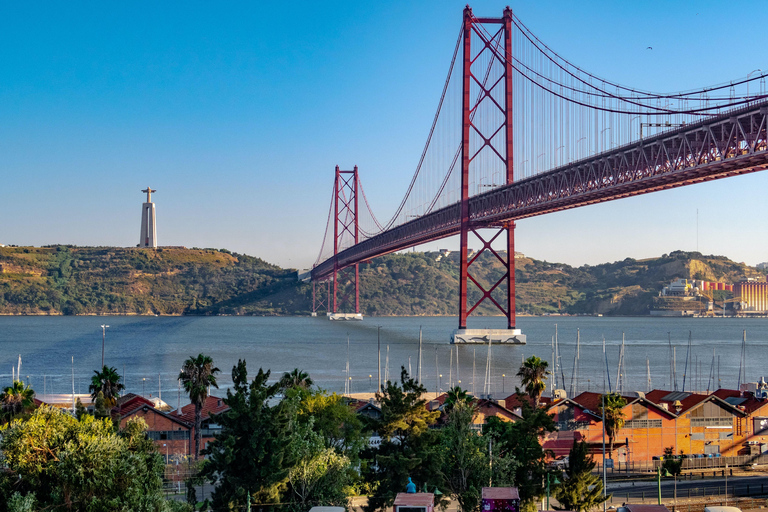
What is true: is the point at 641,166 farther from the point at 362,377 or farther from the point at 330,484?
the point at 330,484

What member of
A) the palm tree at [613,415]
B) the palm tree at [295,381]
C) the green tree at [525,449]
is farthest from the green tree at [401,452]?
the palm tree at [613,415]

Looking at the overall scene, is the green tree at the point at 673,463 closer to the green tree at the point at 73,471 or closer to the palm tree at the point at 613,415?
the palm tree at the point at 613,415

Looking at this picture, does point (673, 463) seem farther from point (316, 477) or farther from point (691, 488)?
point (316, 477)

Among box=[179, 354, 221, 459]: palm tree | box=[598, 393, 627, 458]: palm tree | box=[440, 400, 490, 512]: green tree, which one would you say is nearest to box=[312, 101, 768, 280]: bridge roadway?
box=[598, 393, 627, 458]: palm tree

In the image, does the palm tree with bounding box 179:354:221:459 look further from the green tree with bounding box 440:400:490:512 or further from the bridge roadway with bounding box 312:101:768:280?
the bridge roadway with bounding box 312:101:768:280

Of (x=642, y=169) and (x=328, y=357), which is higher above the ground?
(x=642, y=169)

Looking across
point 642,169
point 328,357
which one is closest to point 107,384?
point 642,169
